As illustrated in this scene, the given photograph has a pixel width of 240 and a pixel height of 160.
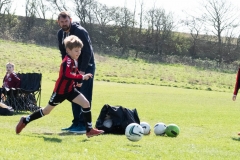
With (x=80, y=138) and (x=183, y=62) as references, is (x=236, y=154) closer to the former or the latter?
(x=80, y=138)

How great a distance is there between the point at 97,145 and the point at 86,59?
7.74 feet

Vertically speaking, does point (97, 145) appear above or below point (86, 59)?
below

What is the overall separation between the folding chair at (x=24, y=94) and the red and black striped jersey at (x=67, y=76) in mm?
5213

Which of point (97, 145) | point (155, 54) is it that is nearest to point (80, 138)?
point (97, 145)

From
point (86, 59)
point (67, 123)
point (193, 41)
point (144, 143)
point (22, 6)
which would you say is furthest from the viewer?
point (193, 41)

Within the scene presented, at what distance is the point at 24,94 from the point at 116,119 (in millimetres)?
5096

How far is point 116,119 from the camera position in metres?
8.63

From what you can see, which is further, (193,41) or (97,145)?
(193,41)

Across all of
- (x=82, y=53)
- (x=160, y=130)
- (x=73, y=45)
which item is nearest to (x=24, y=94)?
(x=82, y=53)

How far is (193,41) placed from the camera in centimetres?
6612

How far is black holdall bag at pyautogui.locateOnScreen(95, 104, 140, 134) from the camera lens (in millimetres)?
8556

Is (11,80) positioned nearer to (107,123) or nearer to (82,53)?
Answer: (82,53)

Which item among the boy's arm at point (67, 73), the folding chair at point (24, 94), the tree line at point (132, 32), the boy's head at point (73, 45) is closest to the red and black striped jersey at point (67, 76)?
the boy's arm at point (67, 73)

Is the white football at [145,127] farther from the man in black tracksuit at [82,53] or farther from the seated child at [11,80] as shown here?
the seated child at [11,80]
